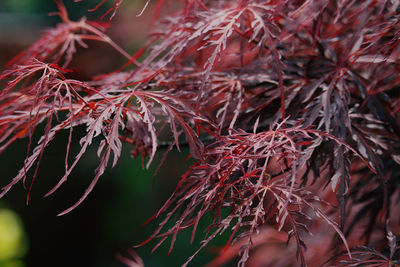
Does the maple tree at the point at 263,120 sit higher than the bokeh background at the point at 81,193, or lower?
higher

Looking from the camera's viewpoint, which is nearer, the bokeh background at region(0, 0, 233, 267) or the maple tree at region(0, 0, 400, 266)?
the maple tree at region(0, 0, 400, 266)

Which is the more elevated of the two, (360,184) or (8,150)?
(360,184)

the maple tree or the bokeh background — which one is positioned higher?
the maple tree

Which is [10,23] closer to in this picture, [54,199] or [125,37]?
[125,37]

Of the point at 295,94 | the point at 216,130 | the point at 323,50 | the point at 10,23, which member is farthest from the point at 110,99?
the point at 10,23

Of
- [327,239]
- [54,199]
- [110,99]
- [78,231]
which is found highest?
[110,99]
